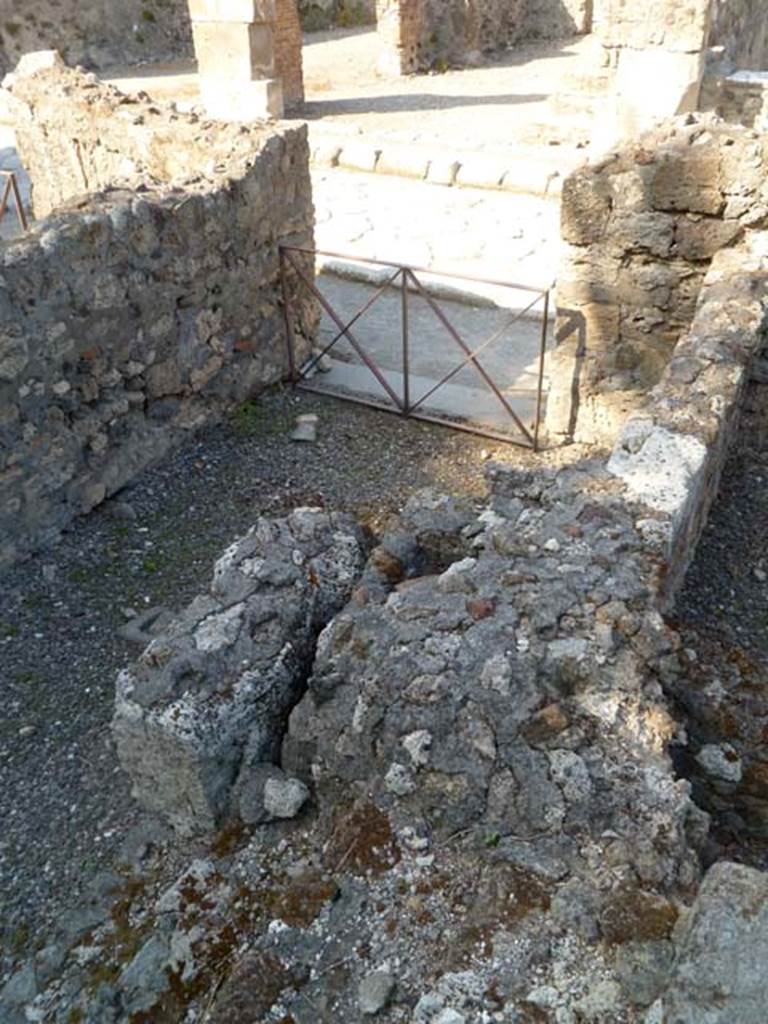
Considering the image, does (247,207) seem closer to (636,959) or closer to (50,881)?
(50,881)

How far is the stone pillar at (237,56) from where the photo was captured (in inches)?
476

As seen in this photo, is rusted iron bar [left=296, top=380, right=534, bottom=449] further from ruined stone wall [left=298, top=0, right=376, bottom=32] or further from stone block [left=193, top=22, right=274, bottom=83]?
ruined stone wall [left=298, top=0, right=376, bottom=32]

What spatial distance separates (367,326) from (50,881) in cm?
534

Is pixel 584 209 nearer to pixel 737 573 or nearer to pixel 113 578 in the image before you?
pixel 737 573

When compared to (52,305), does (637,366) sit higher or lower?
lower

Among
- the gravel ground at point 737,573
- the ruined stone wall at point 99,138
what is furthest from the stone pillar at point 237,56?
the gravel ground at point 737,573

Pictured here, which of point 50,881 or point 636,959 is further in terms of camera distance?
point 50,881

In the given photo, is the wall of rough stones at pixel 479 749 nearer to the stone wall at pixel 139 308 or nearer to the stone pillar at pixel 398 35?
the stone wall at pixel 139 308


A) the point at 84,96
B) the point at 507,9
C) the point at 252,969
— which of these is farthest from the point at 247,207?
Answer: the point at 507,9

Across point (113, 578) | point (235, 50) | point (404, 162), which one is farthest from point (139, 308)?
point (235, 50)

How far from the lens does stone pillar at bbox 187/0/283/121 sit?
12.1 m

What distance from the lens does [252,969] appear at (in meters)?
2.17

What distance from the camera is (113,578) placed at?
187 inches

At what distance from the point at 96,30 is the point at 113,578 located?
1711 centimetres
